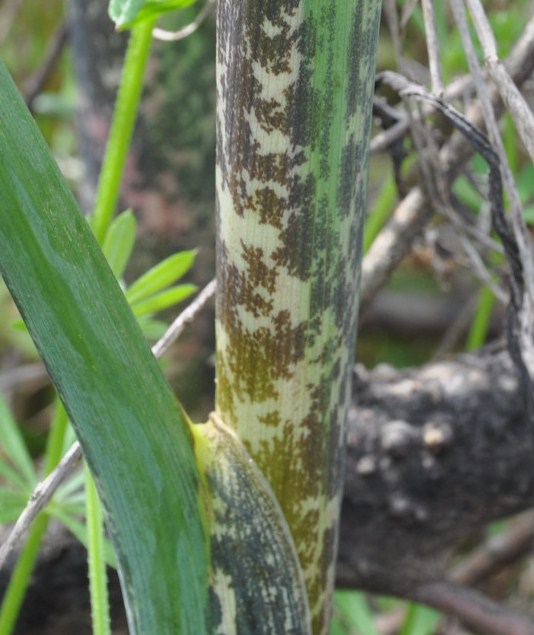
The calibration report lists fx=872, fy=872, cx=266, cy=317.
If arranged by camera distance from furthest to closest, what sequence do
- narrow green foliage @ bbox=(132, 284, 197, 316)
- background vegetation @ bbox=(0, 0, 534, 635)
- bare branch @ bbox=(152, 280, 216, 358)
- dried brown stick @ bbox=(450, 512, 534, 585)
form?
dried brown stick @ bbox=(450, 512, 534, 585) < background vegetation @ bbox=(0, 0, 534, 635) < narrow green foliage @ bbox=(132, 284, 197, 316) < bare branch @ bbox=(152, 280, 216, 358)

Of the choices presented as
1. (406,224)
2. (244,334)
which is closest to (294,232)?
(244,334)

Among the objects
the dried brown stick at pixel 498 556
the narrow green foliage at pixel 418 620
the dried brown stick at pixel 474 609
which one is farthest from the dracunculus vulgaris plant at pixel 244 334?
the dried brown stick at pixel 498 556

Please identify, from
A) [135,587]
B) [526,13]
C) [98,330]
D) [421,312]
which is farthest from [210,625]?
[421,312]

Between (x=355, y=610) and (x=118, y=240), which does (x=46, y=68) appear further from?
(x=355, y=610)

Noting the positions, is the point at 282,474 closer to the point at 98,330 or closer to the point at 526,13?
the point at 98,330

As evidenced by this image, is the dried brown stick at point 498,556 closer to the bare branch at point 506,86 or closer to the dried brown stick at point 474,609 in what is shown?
the dried brown stick at point 474,609

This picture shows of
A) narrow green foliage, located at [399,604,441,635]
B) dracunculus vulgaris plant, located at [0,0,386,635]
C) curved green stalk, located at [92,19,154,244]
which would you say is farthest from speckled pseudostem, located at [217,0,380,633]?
narrow green foliage, located at [399,604,441,635]

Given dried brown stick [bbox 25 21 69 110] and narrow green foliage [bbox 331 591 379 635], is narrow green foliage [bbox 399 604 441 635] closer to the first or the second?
narrow green foliage [bbox 331 591 379 635]
